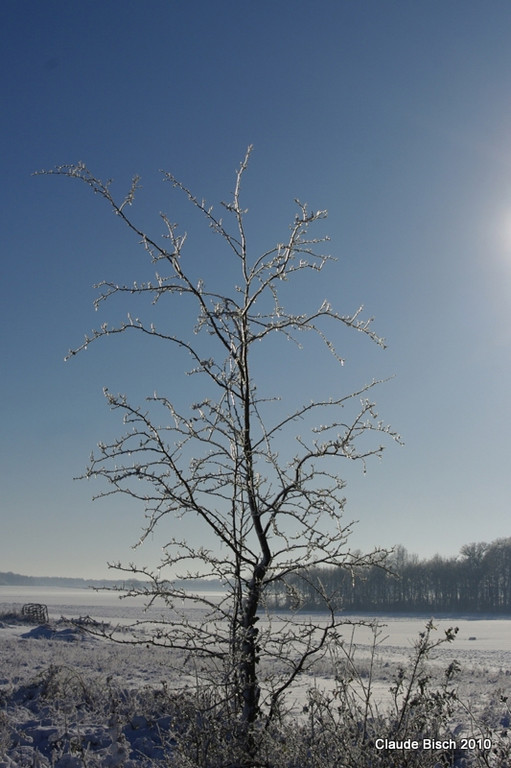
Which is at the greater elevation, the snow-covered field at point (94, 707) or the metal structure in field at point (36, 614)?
the snow-covered field at point (94, 707)

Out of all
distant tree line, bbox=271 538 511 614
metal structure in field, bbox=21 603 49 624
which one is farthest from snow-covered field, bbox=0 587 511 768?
distant tree line, bbox=271 538 511 614

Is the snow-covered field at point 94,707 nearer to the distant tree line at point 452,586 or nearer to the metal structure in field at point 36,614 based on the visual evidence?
the metal structure in field at point 36,614

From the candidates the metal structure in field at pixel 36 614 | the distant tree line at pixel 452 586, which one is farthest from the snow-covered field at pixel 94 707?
the distant tree line at pixel 452 586

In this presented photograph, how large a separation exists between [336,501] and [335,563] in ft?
1.02

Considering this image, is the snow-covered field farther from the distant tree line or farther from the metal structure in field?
the distant tree line

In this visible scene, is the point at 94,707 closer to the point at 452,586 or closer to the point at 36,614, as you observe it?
the point at 36,614

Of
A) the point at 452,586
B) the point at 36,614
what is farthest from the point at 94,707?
the point at 452,586

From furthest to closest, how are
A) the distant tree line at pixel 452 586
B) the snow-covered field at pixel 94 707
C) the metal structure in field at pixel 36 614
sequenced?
1. the distant tree line at pixel 452 586
2. the metal structure in field at pixel 36 614
3. the snow-covered field at pixel 94 707

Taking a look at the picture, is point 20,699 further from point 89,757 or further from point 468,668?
point 468,668

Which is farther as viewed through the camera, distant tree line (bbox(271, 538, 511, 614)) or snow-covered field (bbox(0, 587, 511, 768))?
distant tree line (bbox(271, 538, 511, 614))

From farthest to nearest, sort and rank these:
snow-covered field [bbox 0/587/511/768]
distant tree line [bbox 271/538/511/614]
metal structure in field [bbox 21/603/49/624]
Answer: distant tree line [bbox 271/538/511/614]
metal structure in field [bbox 21/603/49/624]
snow-covered field [bbox 0/587/511/768]

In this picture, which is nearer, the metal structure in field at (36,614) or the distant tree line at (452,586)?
the metal structure in field at (36,614)

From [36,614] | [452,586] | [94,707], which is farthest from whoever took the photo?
[452,586]

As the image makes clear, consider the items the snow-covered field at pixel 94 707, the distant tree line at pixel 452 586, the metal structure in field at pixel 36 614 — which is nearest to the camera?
the snow-covered field at pixel 94 707
